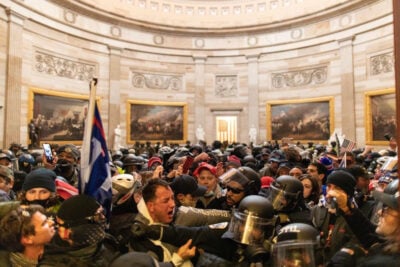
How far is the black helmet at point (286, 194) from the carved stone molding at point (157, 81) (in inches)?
842

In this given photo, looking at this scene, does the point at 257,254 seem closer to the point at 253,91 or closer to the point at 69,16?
the point at 69,16

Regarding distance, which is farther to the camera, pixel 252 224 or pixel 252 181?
pixel 252 181

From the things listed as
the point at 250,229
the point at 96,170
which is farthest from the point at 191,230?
the point at 96,170

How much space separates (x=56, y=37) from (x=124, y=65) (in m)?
5.07

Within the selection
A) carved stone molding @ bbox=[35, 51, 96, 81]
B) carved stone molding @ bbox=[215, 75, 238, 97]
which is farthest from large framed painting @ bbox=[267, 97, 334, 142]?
carved stone molding @ bbox=[35, 51, 96, 81]

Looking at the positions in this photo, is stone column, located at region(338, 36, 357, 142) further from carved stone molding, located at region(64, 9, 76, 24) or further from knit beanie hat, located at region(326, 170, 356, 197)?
knit beanie hat, located at region(326, 170, 356, 197)

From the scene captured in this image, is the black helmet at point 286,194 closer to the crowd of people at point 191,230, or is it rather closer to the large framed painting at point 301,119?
the crowd of people at point 191,230

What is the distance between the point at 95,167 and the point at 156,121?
21.1 metres

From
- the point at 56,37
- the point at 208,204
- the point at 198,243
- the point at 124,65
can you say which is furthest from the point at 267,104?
the point at 198,243

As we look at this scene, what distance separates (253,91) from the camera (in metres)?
25.3

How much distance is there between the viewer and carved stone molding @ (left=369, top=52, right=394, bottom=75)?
1884 centimetres

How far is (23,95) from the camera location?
1767 centimetres

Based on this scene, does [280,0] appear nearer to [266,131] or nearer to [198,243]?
[266,131]

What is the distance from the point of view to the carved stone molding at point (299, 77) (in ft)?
74.7
